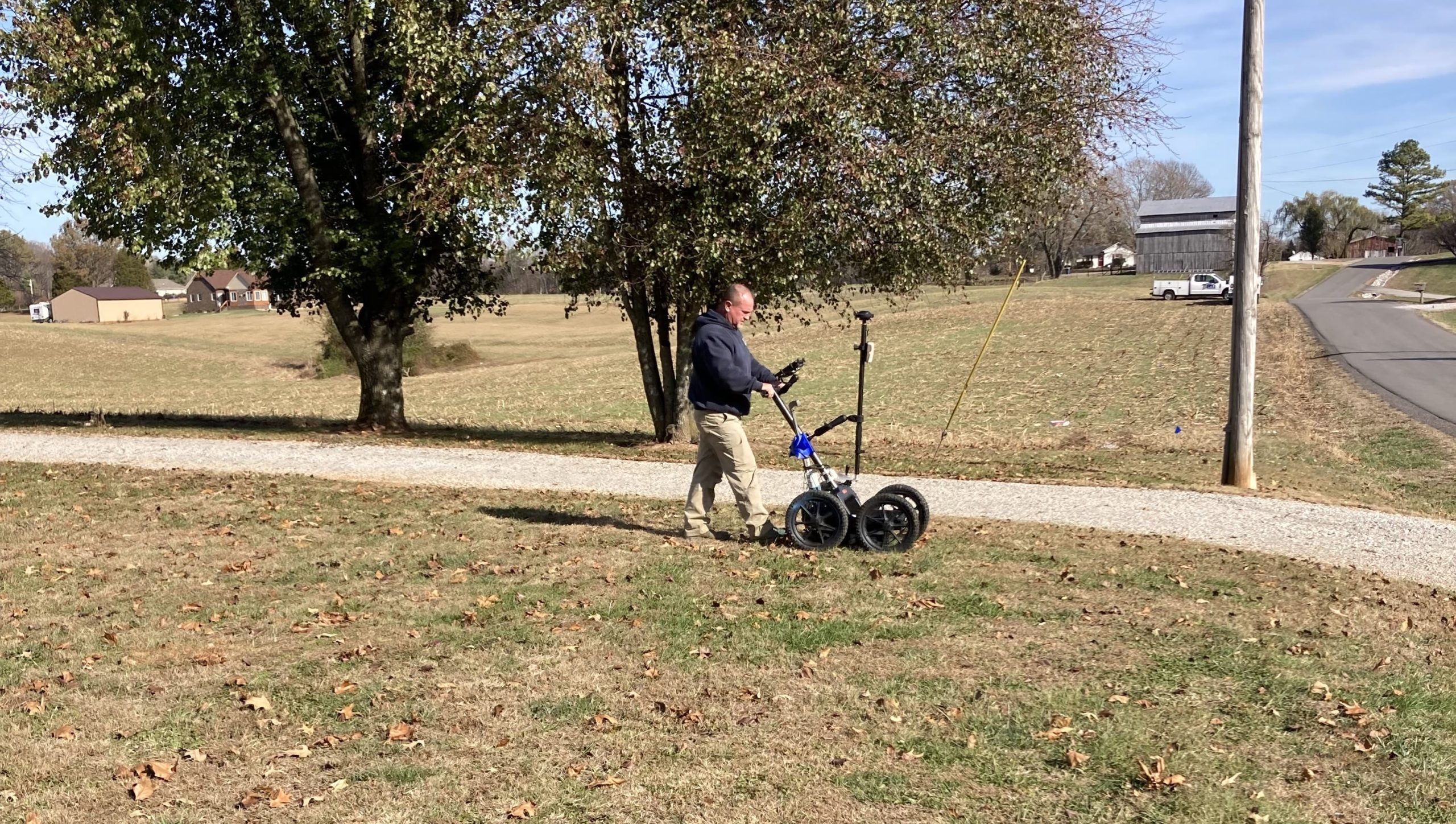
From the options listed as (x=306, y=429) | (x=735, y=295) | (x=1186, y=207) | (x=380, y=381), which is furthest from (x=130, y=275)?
(x=735, y=295)

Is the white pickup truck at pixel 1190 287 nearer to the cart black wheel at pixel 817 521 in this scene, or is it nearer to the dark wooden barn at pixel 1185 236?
the dark wooden barn at pixel 1185 236

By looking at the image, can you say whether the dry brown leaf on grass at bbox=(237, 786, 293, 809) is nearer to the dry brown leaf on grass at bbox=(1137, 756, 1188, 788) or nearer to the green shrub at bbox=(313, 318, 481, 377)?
the dry brown leaf on grass at bbox=(1137, 756, 1188, 788)

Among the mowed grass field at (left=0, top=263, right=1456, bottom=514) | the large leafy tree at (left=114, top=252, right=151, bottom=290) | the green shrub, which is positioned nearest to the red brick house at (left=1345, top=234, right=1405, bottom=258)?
the mowed grass field at (left=0, top=263, right=1456, bottom=514)

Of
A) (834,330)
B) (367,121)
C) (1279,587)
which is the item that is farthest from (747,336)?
(1279,587)

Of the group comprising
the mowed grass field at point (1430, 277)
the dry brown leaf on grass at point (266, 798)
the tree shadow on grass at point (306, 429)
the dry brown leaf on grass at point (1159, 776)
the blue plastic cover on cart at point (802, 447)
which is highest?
the mowed grass field at point (1430, 277)

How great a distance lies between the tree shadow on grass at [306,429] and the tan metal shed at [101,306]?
268 feet

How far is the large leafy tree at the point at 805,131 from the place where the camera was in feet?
43.7

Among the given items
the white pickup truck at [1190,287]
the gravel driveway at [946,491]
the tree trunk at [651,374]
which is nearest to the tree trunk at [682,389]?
the tree trunk at [651,374]

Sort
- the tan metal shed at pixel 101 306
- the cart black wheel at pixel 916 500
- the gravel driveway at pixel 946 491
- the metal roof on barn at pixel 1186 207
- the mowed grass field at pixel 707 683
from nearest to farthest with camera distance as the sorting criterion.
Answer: the mowed grass field at pixel 707 683
the cart black wheel at pixel 916 500
the gravel driveway at pixel 946 491
the metal roof on barn at pixel 1186 207
the tan metal shed at pixel 101 306

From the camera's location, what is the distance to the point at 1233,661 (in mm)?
6109

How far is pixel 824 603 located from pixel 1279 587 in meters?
3.11

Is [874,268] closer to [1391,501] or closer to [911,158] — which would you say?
[911,158]

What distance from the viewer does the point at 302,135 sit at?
1711 cm

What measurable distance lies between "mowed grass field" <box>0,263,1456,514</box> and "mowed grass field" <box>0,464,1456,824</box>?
572 centimetres
